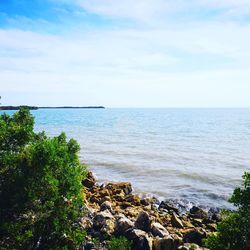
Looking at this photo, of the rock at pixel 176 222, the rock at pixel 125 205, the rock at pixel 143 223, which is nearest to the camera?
the rock at pixel 143 223

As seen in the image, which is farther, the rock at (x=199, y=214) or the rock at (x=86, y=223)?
the rock at (x=199, y=214)

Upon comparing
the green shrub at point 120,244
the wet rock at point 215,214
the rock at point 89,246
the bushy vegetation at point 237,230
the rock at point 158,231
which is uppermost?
the bushy vegetation at point 237,230

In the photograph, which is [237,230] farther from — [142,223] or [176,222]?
[176,222]

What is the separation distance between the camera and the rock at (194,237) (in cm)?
1747

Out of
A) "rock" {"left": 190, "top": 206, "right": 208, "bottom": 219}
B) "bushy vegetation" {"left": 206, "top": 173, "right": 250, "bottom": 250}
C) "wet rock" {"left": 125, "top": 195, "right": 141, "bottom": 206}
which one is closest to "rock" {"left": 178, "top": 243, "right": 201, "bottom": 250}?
"bushy vegetation" {"left": 206, "top": 173, "right": 250, "bottom": 250}

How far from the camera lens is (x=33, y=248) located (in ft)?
44.1

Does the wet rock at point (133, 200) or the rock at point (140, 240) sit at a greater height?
the rock at point (140, 240)

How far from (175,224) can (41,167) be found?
10108mm

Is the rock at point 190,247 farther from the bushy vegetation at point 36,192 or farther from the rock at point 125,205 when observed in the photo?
the rock at point 125,205

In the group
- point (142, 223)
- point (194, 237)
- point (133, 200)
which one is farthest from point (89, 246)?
point (133, 200)

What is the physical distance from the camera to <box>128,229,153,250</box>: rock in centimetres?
1510

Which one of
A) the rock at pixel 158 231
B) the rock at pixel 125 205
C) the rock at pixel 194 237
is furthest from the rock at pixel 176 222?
the rock at pixel 125 205

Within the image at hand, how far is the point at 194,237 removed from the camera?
1759cm

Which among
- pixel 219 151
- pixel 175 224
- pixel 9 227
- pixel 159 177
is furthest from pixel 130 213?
pixel 219 151
